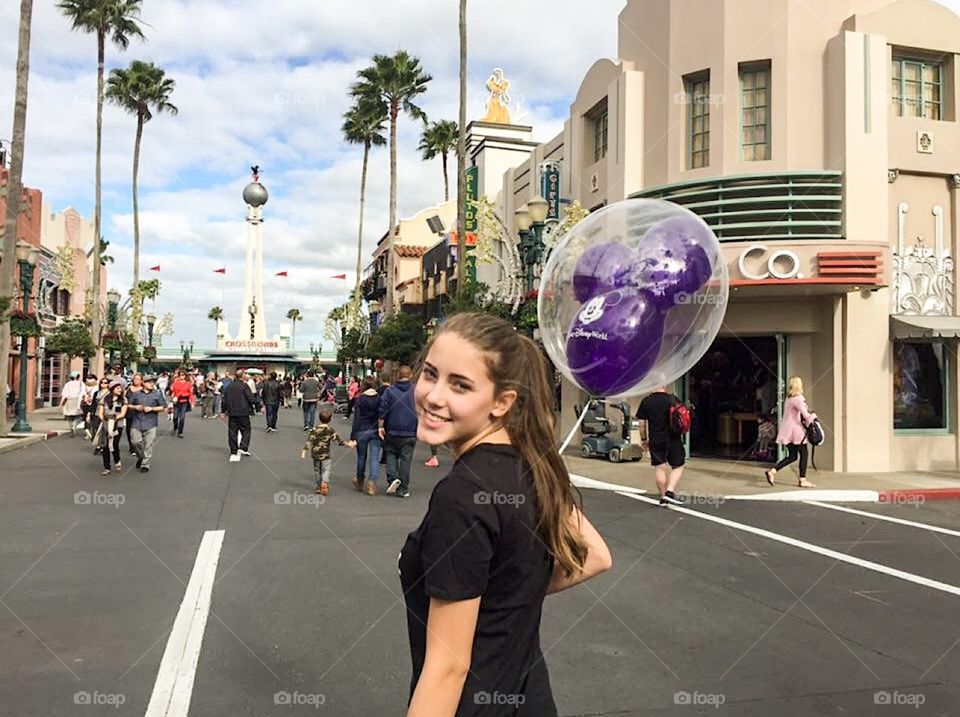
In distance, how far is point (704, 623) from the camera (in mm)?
5320

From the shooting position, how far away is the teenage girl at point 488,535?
62.1 inches

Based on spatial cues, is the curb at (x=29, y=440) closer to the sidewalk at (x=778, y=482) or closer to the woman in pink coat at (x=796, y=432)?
the sidewalk at (x=778, y=482)

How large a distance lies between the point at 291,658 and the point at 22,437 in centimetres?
1785

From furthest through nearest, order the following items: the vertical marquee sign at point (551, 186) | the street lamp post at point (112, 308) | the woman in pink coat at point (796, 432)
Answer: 1. the street lamp post at point (112, 308)
2. the vertical marquee sign at point (551, 186)
3. the woman in pink coat at point (796, 432)

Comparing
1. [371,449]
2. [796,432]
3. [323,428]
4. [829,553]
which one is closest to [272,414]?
[323,428]

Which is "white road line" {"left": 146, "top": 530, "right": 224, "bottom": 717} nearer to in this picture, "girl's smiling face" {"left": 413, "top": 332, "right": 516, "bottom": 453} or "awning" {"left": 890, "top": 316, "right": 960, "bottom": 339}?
"girl's smiling face" {"left": 413, "top": 332, "right": 516, "bottom": 453}

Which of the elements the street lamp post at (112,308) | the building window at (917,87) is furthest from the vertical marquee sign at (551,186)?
the street lamp post at (112,308)

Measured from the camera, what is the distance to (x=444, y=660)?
61.6 inches

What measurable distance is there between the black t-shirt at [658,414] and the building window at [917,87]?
28.8 feet

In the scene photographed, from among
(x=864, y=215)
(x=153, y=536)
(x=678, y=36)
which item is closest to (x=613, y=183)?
(x=678, y=36)

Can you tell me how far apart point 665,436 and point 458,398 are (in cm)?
903

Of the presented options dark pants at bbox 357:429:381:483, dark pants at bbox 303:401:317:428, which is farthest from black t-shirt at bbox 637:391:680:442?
dark pants at bbox 303:401:317:428

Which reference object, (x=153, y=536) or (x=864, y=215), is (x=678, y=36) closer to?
(x=864, y=215)

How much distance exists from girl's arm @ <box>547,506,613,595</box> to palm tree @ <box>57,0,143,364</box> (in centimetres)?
3238
